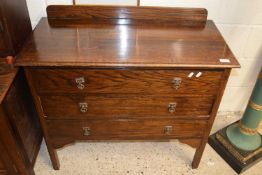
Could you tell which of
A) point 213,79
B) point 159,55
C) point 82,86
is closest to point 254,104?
point 213,79

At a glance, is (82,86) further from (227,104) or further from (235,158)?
(227,104)

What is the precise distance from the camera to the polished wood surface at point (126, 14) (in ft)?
5.32

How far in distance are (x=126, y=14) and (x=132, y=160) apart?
1.07 m

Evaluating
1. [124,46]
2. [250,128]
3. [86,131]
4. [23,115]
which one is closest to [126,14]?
[124,46]

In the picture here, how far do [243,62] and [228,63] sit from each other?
908 millimetres

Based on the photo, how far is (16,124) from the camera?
147cm

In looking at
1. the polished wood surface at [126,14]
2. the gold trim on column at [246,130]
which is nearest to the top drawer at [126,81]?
the polished wood surface at [126,14]

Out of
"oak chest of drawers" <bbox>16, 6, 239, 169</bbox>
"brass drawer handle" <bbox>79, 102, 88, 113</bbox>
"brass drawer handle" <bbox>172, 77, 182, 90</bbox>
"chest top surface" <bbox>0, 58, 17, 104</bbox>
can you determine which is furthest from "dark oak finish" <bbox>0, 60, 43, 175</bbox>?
"brass drawer handle" <bbox>172, 77, 182, 90</bbox>

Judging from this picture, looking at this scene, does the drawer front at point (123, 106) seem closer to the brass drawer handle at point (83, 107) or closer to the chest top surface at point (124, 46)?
the brass drawer handle at point (83, 107)

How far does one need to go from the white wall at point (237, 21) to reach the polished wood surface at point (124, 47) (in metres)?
0.17

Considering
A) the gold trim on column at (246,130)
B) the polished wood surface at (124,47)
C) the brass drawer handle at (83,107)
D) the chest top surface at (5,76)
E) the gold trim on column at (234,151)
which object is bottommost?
the gold trim on column at (234,151)

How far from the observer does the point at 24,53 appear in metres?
1.30

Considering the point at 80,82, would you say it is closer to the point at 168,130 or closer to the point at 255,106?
the point at 168,130

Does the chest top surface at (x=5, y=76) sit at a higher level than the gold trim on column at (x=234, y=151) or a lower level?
higher
